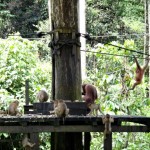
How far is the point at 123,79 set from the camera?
313 inches

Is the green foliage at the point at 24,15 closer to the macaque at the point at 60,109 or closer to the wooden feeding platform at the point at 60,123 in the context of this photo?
the wooden feeding platform at the point at 60,123

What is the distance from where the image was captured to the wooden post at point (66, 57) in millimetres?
5207

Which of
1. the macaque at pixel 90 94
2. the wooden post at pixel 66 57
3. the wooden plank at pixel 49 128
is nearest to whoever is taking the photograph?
the wooden plank at pixel 49 128

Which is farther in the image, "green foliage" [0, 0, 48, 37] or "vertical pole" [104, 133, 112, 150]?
"green foliage" [0, 0, 48, 37]

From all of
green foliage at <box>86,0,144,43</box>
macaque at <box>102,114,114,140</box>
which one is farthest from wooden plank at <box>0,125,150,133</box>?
green foliage at <box>86,0,144,43</box>

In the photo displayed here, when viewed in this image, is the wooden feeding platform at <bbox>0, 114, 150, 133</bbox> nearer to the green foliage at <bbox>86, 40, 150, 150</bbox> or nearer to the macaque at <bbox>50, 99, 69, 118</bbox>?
the macaque at <bbox>50, 99, 69, 118</bbox>

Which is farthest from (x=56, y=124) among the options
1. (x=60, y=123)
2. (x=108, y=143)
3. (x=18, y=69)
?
(x=18, y=69)

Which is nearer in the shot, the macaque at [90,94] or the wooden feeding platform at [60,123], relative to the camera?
the wooden feeding platform at [60,123]

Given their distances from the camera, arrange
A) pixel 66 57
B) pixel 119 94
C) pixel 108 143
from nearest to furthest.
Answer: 1. pixel 108 143
2. pixel 66 57
3. pixel 119 94

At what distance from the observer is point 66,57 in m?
5.23

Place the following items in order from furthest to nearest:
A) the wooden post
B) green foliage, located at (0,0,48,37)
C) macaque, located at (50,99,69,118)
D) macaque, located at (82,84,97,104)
A: 1. green foliage, located at (0,0,48,37)
2. macaque, located at (82,84,97,104)
3. the wooden post
4. macaque, located at (50,99,69,118)

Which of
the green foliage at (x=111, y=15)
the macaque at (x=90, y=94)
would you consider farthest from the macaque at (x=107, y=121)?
the green foliage at (x=111, y=15)

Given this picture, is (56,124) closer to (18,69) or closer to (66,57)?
(66,57)

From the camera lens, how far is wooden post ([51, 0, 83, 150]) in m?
5.21
